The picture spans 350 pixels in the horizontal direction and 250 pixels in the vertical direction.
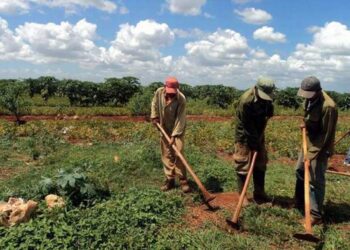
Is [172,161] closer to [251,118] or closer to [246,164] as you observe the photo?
[246,164]

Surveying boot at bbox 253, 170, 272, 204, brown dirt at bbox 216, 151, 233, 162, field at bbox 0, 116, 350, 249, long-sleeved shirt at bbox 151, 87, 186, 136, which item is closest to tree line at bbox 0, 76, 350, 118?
brown dirt at bbox 216, 151, 233, 162

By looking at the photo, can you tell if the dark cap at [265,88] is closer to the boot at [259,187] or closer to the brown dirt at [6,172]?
the boot at [259,187]

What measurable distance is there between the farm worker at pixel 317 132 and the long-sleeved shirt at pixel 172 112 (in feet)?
6.08

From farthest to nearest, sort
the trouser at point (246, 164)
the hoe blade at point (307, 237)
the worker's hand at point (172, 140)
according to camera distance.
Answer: the worker's hand at point (172, 140) → the trouser at point (246, 164) → the hoe blade at point (307, 237)

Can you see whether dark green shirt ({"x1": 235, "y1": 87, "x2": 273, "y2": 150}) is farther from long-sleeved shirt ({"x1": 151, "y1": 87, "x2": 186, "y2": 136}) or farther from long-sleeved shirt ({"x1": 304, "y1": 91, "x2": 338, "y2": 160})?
long-sleeved shirt ({"x1": 151, "y1": 87, "x2": 186, "y2": 136})

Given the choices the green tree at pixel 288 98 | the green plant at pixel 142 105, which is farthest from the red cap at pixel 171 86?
the green tree at pixel 288 98

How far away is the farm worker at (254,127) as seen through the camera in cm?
520

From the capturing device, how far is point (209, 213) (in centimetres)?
535

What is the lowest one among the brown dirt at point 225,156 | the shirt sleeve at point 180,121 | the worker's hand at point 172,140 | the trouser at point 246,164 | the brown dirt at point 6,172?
the brown dirt at point 6,172

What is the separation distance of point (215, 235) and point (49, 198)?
2.10 meters

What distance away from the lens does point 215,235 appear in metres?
4.61

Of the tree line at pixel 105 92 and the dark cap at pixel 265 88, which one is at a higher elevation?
the dark cap at pixel 265 88

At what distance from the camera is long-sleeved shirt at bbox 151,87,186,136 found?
20.5ft

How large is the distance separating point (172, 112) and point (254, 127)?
136cm
